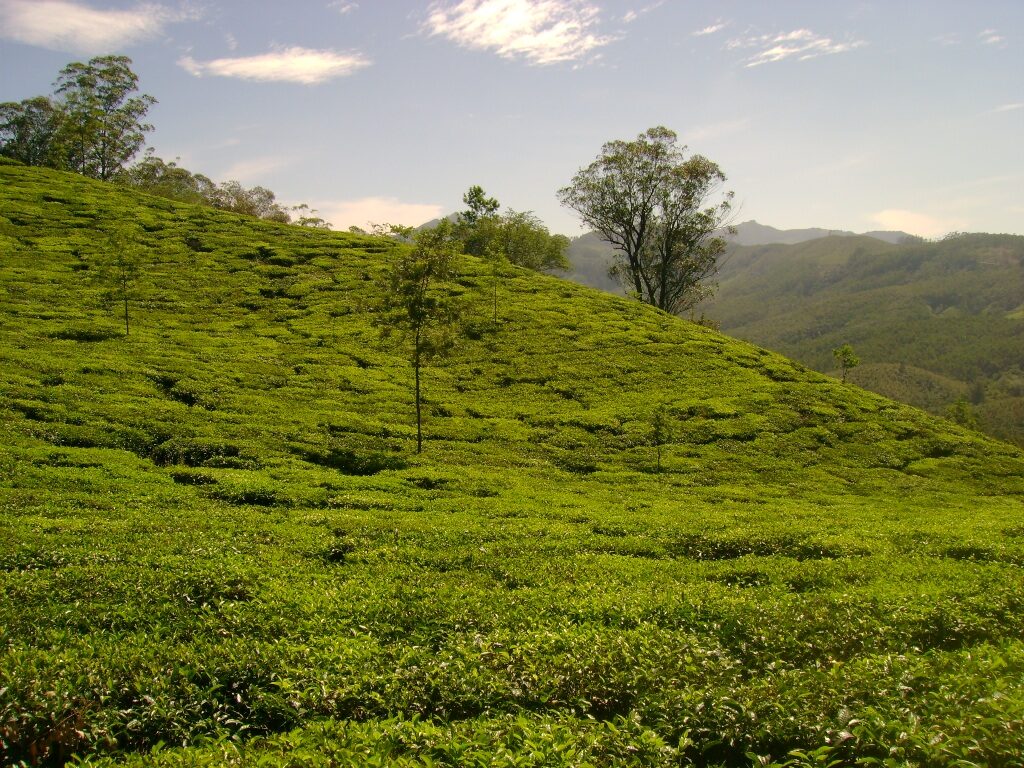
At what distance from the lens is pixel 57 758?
7.23 metres

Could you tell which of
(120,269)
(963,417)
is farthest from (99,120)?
(963,417)

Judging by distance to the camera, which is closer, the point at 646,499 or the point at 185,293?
the point at 646,499

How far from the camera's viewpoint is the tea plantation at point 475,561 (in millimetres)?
7605

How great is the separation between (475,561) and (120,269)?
122ft

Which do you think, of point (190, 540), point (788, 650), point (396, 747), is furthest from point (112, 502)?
point (788, 650)

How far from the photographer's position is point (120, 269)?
40.3 metres

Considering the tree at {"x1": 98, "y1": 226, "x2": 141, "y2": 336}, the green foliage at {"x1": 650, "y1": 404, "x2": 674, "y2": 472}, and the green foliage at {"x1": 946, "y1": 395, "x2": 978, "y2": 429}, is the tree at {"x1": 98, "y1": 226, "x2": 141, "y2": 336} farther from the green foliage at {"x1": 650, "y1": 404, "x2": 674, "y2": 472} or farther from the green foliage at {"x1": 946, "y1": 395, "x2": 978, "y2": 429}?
the green foliage at {"x1": 946, "y1": 395, "x2": 978, "y2": 429}

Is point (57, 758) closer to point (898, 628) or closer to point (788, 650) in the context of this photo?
point (788, 650)

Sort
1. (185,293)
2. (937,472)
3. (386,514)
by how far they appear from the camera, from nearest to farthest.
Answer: (386,514), (937,472), (185,293)

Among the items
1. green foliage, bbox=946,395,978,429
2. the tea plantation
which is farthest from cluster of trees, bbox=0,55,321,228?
green foliage, bbox=946,395,978,429

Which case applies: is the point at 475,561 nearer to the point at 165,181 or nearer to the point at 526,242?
the point at 526,242

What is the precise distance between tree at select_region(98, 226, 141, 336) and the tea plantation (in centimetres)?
110

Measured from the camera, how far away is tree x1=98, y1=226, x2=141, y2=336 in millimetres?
36312

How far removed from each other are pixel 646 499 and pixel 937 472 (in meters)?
16.5
